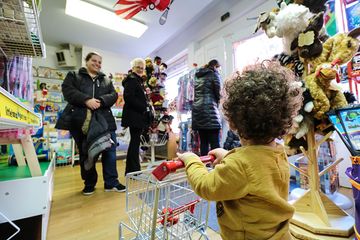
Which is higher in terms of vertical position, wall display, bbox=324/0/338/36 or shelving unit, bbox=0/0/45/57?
wall display, bbox=324/0/338/36

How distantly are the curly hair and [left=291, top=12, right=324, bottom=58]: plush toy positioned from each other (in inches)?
24.4

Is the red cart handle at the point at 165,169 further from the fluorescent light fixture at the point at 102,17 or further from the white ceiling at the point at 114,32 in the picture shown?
the fluorescent light fixture at the point at 102,17

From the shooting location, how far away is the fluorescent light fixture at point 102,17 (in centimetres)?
269

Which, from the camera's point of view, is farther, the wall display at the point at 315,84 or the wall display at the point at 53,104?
the wall display at the point at 53,104

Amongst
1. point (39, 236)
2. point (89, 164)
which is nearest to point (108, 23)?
point (89, 164)

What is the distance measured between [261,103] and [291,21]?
0.80m

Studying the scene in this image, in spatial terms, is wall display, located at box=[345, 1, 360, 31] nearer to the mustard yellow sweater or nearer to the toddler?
the toddler

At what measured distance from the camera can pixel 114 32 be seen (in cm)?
345

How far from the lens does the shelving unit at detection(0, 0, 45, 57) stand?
94cm

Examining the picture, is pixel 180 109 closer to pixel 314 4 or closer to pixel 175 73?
pixel 175 73

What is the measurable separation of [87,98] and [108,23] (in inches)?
79.0

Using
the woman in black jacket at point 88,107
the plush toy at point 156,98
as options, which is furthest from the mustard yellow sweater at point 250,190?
the plush toy at point 156,98

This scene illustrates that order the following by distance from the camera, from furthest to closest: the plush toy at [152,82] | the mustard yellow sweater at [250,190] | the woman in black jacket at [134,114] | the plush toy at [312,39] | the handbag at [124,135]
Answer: the handbag at [124,135] → the plush toy at [152,82] → the woman in black jacket at [134,114] → the plush toy at [312,39] → the mustard yellow sweater at [250,190]

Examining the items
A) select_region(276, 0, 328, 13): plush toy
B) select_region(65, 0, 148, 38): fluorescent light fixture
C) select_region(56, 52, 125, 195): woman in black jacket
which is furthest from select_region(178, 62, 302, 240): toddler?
select_region(65, 0, 148, 38): fluorescent light fixture
